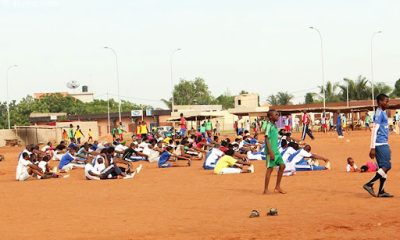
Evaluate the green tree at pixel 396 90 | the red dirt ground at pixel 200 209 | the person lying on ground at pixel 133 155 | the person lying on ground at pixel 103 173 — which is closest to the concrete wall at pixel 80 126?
the person lying on ground at pixel 133 155

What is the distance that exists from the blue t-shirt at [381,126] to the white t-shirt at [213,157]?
33.5 ft

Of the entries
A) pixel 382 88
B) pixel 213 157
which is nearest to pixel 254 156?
pixel 213 157

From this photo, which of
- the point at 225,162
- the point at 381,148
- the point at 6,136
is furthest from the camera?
the point at 6,136

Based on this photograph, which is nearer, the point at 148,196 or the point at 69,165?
the point at 148,196

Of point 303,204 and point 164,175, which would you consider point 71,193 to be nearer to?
point 164,175

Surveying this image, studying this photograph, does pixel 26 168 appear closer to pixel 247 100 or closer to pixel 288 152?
pixel 288 152

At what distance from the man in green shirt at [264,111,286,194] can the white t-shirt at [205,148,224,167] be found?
814 cm

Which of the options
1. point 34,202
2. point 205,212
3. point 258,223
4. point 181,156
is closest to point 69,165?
point 181,156

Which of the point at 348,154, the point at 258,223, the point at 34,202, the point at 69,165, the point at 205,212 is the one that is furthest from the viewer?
the point at 348,154

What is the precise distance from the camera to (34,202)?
15.5 metres

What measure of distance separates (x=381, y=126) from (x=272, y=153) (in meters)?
2.48

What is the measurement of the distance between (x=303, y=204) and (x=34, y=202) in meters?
6.12

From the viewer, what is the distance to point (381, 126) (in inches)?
510

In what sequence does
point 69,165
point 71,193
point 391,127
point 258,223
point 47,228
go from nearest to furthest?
point 258,223, point 47,228, point 71,193, point 69,165, point 391,127
